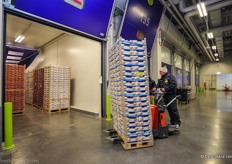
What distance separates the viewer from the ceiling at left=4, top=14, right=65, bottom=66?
7.23 meters

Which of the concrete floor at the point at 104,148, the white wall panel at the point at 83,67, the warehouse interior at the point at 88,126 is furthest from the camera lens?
the white wall panel at the point at 83,67

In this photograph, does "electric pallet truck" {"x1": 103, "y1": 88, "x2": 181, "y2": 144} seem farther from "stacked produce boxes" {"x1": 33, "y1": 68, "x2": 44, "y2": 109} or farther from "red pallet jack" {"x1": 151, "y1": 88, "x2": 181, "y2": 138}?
"stacked produce boxes" {"x1": 33, "y1": 68, "x2": 44, "y2": 109}

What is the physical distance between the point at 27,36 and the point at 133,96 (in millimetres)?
9179

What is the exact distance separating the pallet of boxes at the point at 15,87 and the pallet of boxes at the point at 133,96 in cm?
573

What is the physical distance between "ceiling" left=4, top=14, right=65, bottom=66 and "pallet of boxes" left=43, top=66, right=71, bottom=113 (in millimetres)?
2403

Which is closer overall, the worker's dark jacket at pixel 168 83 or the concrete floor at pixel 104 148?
the concrete floor at pixel 104 148

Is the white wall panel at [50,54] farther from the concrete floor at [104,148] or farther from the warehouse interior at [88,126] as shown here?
the concrete floor at [104,148]

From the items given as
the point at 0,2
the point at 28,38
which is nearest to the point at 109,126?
the point at 0,2

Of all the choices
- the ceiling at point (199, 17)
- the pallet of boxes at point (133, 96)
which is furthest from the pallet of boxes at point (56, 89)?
the ceiling at point (199, 17)

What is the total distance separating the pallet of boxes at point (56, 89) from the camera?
6820mm

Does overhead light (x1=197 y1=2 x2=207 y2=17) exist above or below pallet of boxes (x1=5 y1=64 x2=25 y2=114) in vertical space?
above

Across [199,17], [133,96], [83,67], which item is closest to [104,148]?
[133,96]

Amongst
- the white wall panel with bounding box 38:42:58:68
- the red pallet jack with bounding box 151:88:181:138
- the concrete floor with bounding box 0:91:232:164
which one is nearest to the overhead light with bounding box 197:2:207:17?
the red pallet jack with bounding box 151:88:181:138

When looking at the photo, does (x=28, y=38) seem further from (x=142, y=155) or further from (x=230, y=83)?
(x=230, y=83)
